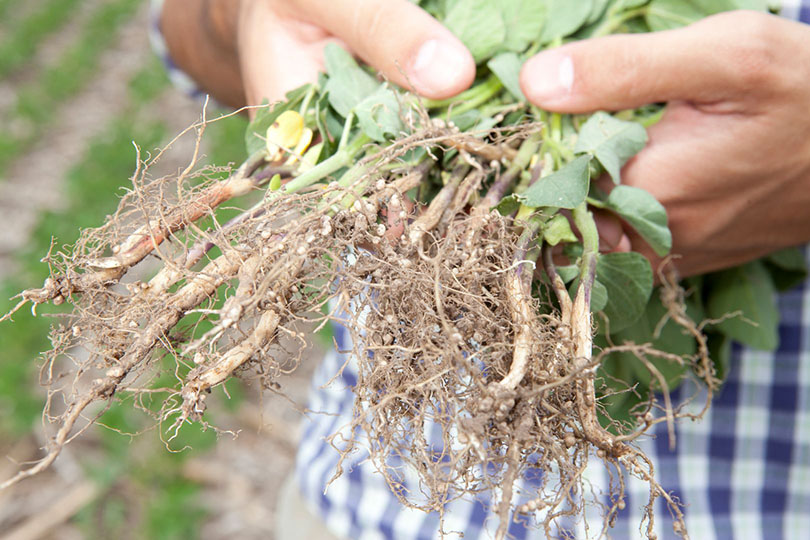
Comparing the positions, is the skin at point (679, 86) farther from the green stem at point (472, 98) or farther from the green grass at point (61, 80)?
the green grass at point (61, 80)

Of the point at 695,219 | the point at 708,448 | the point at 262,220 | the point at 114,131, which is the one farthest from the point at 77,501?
the point at 114,131

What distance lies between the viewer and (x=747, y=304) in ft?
3.48

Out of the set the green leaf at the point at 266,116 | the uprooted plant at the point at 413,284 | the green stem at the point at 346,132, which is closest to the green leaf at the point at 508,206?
the uprooted plant at the point at 413,284

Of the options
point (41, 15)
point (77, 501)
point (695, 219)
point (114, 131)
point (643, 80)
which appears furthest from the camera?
point (41, 15)

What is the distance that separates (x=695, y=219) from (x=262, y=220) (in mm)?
667

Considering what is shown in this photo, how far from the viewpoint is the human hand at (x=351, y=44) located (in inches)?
31.2

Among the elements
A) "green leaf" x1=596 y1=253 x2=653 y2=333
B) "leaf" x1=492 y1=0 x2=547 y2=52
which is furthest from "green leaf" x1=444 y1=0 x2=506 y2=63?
"green leaf" x1=596 y1=253 x2=653 y2=333

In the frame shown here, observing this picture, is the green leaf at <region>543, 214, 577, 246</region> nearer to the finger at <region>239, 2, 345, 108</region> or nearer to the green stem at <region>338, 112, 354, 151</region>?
the green stem at <region>338, 112, 354, 151</region>

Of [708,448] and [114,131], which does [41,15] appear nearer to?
[114,131]

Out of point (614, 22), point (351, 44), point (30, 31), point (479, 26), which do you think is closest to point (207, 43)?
point (351, 44)

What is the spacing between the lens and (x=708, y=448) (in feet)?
3.58

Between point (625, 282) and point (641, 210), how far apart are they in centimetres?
9

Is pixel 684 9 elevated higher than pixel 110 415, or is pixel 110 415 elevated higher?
pixel 684 9

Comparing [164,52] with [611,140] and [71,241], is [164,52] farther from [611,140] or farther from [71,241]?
[71,241]
